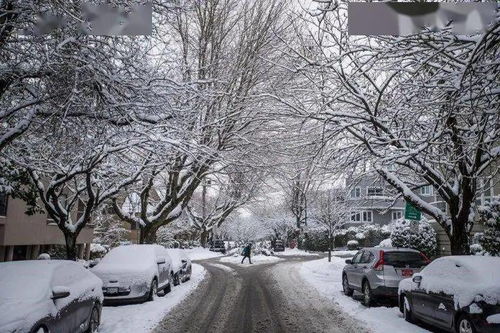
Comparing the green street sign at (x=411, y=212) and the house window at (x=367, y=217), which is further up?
the house window at (x=367, y=217)

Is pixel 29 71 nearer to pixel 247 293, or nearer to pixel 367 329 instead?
pixel 367 329

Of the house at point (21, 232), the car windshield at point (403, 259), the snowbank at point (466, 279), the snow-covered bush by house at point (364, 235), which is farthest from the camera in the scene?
the snow-covered bush by house at point (364, 235)

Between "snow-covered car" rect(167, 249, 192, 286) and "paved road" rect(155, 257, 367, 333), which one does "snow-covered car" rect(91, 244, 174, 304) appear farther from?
"snow-covered car" rect(167, 249, 192, 286)

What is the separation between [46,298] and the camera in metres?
6.77

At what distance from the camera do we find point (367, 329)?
30.9 feet

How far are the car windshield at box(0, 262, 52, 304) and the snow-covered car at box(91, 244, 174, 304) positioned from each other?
4811 millimetres

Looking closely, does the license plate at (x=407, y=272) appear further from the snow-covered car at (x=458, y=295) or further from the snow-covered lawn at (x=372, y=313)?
the snow-covered car at (x=458, y=295)

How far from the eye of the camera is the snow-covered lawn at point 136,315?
935cm

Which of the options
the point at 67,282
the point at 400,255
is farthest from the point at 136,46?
the point at 400,255

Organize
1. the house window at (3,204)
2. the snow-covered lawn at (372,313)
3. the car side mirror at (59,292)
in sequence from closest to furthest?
the car side mirror at (59,292) < the snow-covered lawn at (372,313) < the house window at (3,204)

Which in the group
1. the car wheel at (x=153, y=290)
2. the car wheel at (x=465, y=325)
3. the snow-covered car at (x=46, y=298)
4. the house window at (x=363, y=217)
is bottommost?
the car wheel at (x=153, y=290)

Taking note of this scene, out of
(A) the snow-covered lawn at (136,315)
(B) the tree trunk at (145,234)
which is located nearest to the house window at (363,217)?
(B) the tree trunk at (145,234)

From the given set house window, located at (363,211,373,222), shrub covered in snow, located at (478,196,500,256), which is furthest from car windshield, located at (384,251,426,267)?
house window, located at (363,211,373,222)

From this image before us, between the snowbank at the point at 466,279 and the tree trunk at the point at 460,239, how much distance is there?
11.1ft
